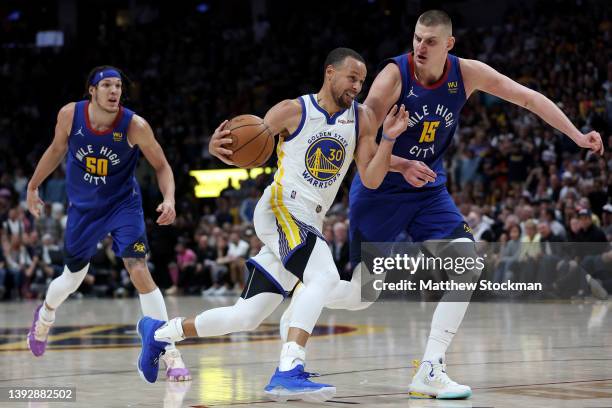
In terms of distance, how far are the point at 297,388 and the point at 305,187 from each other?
3.91 feet

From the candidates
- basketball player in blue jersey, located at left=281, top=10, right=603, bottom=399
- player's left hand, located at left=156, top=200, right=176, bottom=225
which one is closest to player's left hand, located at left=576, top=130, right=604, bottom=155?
basketball player in blue jersey, located at left=281, top=10, right=603, bottom=399

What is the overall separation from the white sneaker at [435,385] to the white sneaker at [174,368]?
62.8 inches

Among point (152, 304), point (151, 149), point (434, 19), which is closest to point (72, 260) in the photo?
point (152, 304)

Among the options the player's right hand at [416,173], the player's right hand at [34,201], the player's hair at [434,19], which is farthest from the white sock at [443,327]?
the player's right hand at [34,201]

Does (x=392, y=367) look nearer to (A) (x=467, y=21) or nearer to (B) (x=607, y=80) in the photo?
(B) (x=607, y=80)

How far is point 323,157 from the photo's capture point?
601 centimetres

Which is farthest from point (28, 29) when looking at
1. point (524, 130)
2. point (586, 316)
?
point (586, 316)

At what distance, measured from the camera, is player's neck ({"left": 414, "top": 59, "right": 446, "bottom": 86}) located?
6.48m

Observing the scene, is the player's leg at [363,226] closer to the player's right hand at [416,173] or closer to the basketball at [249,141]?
the player's right hand at [416,173]

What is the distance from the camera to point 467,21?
24109 mm

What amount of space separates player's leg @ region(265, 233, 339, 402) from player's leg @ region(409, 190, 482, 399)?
69 centimetres

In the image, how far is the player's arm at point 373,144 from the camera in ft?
19.0

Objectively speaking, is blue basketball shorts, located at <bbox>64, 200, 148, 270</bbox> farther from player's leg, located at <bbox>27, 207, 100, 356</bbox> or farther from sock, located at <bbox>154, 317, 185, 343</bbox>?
sock, located at <bbox>154, 317, 185, 343</bbox>

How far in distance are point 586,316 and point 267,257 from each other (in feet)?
21.9
